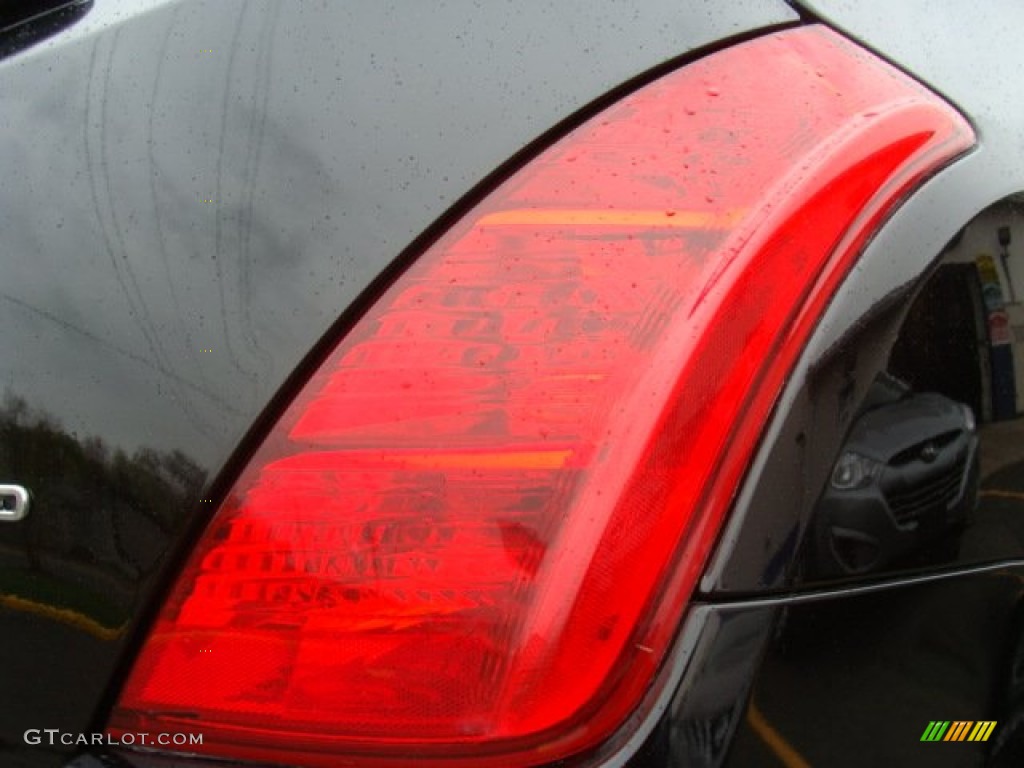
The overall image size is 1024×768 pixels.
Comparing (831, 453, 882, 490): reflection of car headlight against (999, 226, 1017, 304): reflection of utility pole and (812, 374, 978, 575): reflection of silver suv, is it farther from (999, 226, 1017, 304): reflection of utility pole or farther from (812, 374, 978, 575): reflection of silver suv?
(999, 226, 1017, 304): reflection of utility pole

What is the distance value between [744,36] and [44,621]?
3.02ft

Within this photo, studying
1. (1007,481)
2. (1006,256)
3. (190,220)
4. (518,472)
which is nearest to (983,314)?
(1006,256)

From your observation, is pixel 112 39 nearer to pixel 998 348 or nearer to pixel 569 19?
pixel 569 19

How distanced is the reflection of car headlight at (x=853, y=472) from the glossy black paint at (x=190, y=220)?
42cm

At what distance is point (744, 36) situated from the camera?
1.25 m

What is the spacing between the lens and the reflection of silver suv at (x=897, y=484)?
1.06 m

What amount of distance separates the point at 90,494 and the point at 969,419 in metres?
0.86

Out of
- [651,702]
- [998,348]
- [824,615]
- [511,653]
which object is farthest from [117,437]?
[998,348]

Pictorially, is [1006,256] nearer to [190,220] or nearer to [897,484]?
Answer: [897,484]

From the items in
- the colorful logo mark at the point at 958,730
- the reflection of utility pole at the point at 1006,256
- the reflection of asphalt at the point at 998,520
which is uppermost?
the reflection of utility pole at the point at 1006,256

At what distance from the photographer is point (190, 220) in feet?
3.70

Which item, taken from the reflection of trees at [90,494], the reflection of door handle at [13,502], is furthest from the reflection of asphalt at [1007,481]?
the reflection of door handle at [13,502]

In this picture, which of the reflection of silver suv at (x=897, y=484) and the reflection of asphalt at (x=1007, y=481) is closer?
the reflection of silver suv at (x=897, y=484)

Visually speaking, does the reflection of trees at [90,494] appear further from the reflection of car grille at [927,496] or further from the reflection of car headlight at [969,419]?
the reflection of car headlight at [969,419]
